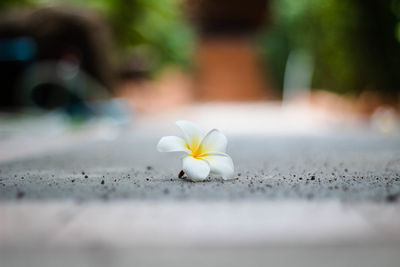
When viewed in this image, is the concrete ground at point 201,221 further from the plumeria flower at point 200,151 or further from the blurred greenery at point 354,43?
the blurred greenery at point 354,43

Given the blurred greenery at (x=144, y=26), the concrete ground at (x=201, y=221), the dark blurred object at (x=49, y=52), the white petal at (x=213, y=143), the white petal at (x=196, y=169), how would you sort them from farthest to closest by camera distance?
the blurred greenery at (x=144, y=26) < the dark blurred object at (x=49, y=52) < the white petal at (x=213, y=143) < the white petal at (x=196, y=169) < the concrete ground at (x=201, y=221)

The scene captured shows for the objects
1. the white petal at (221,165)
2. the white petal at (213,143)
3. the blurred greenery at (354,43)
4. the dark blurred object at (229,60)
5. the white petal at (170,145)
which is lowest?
the white petal at (221,165)

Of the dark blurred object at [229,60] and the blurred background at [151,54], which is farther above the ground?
the dark blurred object at [229,60]

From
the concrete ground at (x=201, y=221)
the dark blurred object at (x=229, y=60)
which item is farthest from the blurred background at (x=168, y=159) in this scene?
the dark blurred object at (x=229, y=60)

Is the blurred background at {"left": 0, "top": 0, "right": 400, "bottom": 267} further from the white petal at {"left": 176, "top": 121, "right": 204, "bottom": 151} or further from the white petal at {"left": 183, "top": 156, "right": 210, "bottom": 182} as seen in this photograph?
the white petal at {"left": 176, "top": 121, "right": 204, "bottom": 151}

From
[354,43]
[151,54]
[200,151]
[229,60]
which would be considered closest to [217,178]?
[200,151]

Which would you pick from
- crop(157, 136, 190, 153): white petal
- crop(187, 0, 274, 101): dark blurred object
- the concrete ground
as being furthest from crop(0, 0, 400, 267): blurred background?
crop(187, 0, 274, 101): dark blurred object

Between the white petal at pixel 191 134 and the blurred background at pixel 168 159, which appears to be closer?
the blurred background at pixel 168 159

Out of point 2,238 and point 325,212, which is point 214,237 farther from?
point 2,238

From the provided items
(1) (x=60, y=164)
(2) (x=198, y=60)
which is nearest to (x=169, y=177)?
(1) (x=60, y=164)
